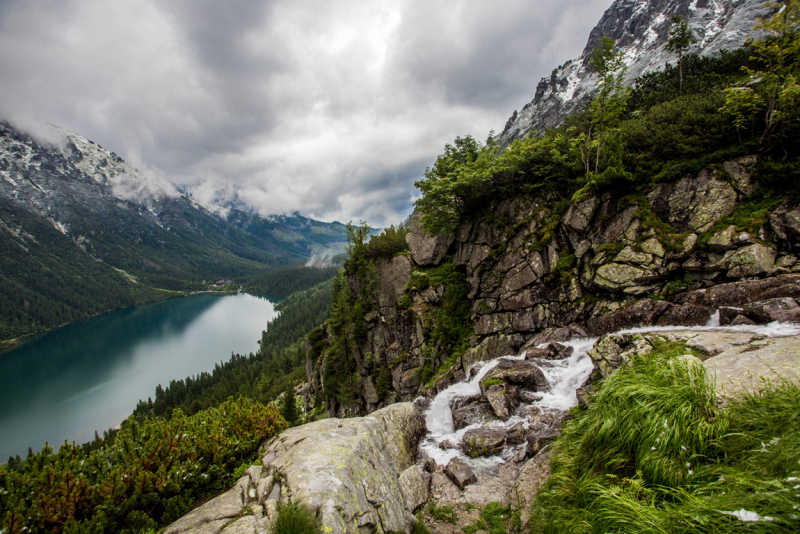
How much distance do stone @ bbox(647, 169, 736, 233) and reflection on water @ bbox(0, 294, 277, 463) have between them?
10742cm

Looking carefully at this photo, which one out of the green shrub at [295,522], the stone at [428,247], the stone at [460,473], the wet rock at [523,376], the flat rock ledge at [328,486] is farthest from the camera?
A: the stone at [428,247]

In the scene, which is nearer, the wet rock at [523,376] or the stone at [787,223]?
the stone at [787,223]

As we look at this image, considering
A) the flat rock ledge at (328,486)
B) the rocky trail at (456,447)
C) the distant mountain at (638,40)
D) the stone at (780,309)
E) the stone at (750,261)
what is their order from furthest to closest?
1. the distant mountain at (638,40)
2. the stone at (750,261)
3. the stone at (780,309)
4. the rocky trail at (456,447)
5. the flat rock ledge at (328,486)

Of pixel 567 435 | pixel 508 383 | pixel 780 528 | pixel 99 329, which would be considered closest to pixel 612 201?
pixel 508 383

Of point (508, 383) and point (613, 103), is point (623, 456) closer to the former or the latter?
point (508, 383)

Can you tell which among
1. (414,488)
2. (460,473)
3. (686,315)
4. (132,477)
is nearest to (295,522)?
(132,477)

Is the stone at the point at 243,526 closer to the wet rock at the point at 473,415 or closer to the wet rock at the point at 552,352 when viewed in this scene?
the wet rock at the point at 473,415

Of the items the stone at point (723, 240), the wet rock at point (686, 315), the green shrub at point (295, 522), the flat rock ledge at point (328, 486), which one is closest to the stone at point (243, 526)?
the flat rock ledge at point (328, 486)

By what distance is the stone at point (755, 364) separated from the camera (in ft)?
18.9

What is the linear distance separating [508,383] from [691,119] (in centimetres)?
1820

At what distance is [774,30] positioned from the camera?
12.7 metres

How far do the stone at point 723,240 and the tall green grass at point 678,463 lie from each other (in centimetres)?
1174

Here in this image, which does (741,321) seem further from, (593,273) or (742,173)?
(742,173)

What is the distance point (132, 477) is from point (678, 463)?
30.4ft
